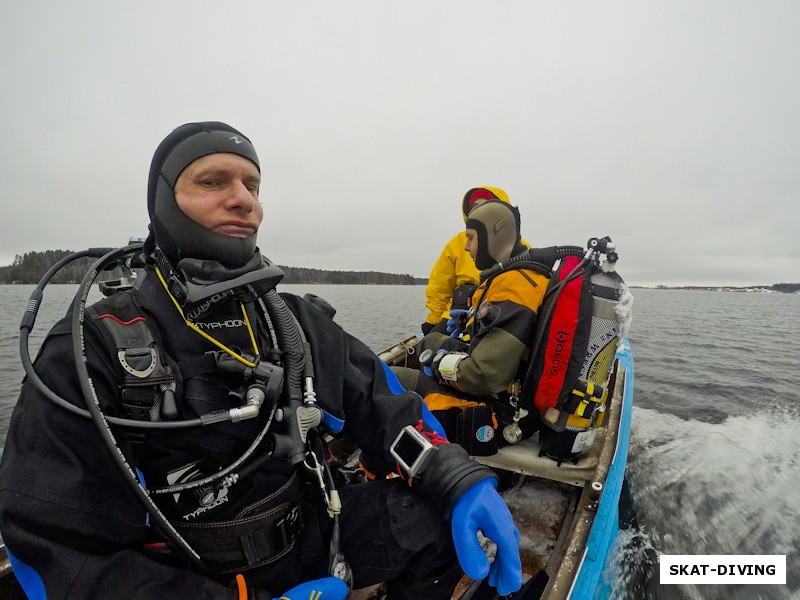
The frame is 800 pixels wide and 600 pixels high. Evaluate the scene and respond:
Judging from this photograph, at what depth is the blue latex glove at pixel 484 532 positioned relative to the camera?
5.58 feet

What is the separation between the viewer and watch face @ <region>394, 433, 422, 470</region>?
6.33 ft

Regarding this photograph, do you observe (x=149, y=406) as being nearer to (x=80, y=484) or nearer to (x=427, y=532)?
(x=80, y=484)

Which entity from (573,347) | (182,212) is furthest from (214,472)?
(573,347)

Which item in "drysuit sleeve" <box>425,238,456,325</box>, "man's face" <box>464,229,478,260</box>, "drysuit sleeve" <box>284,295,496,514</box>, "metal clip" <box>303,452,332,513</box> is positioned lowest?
"metal clip" <box>303,452,332,513</box>

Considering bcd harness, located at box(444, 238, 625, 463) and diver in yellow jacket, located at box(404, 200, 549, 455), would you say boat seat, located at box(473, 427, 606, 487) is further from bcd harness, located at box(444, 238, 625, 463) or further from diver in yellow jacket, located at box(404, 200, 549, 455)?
diver in yellow jacket, located at box(404, 200, 549, 455)

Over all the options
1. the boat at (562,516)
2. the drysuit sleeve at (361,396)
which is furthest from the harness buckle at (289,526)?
the boat at (562,516)

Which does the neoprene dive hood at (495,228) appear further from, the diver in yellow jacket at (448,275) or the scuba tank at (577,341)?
the diver in yellow jacket at (448,275)

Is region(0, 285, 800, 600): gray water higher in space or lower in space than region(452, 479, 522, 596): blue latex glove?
lower

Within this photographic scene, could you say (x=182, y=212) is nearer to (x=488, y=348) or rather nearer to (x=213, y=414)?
(x=213, y=414)

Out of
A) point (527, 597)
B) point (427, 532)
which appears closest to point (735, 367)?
point (527, 597)

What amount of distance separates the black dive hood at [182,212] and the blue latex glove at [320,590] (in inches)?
57.4

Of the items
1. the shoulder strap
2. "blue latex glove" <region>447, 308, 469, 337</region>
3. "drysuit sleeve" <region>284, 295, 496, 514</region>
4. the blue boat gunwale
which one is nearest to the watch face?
"drysuit sleeve" <region>284, 295, 496, 514</region>

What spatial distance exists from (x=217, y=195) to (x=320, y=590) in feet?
6.10

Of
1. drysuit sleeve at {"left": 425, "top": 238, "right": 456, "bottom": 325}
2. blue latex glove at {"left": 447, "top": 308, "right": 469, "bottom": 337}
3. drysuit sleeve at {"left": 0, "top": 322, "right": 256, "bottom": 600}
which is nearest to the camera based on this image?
drysuit sleeve at {"left": 0, "top": 322, "right": 256, "bottom": 600}
